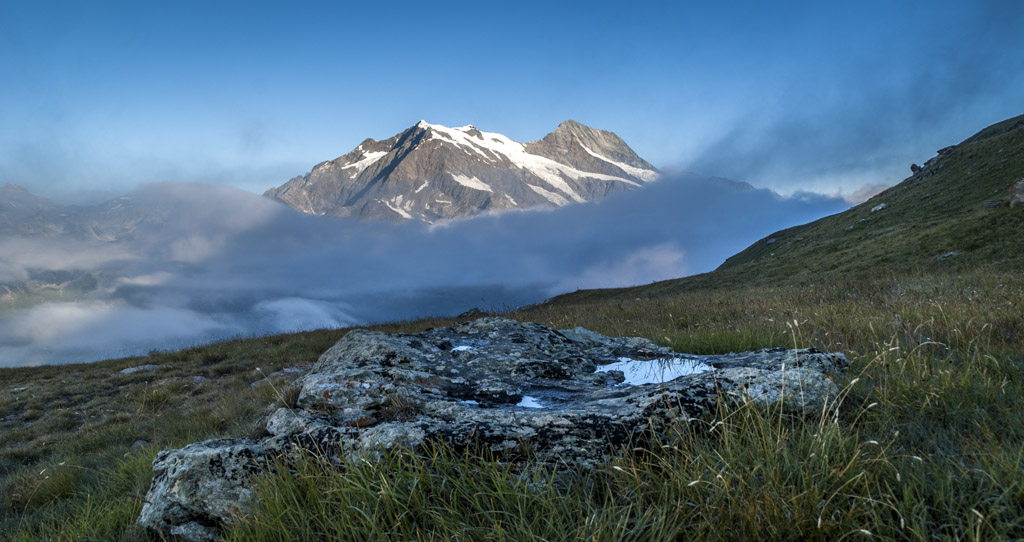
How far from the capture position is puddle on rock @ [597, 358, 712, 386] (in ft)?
15.0

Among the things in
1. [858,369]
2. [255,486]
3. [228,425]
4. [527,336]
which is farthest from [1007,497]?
[228,425]

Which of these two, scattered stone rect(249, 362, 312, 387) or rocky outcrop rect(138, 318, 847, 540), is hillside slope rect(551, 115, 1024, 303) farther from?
scattered stone rect(249, 362, 312, 387)

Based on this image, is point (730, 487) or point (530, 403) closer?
point (730, 487)

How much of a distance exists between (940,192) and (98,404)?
206 ft

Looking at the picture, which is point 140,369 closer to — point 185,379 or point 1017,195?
point 185,379

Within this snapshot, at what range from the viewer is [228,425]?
7.21 meters

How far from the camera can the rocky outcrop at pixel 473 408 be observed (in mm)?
2938

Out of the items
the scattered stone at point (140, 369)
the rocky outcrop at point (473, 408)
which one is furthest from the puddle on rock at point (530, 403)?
the scattered stone at point (140, 369)

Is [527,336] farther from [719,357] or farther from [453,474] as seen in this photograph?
[453,474]

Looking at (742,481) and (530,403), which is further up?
(530,403)

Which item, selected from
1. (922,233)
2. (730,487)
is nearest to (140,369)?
(730,487)

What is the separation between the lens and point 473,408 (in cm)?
354

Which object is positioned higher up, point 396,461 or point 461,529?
point 396,461

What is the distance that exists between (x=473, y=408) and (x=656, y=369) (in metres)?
2.25
